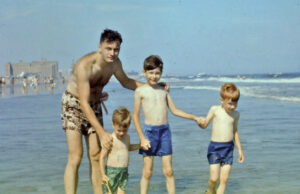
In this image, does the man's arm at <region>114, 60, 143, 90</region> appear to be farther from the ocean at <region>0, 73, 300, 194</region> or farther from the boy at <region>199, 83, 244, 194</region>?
the ocean at <region>0, 73, 300, 194</region>

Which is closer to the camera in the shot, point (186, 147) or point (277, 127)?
point (186, 147)

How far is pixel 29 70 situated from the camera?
648 feet

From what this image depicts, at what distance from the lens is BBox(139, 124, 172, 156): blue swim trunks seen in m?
4.69

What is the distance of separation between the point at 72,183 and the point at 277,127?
→ 5986 mm

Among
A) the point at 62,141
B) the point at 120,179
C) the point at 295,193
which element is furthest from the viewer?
the point at 62,141

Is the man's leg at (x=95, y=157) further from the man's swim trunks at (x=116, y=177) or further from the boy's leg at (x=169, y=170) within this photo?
the boy's leg at (x=169, y=170)

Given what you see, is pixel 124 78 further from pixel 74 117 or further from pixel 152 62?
pixel 74 117

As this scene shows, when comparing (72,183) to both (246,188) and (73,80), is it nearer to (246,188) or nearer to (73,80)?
(73,80)

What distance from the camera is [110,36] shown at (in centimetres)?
445

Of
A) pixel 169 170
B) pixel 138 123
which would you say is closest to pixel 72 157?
pixel 138 123

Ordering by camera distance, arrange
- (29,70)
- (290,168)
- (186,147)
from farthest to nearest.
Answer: (29,70), (186,147), (290,168)

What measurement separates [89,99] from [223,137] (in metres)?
1.48

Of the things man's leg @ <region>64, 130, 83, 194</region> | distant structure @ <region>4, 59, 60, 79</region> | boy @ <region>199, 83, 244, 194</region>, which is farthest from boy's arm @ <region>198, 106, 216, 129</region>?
distant structure @ <region>4, 59, 60, 79</region>

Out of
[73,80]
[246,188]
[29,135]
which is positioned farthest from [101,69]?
[29,135]
